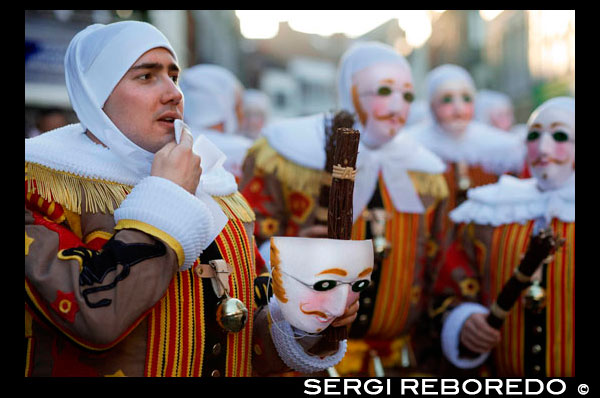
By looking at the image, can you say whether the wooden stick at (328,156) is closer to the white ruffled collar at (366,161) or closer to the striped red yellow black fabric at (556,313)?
the white ruffled collar at (366,161)

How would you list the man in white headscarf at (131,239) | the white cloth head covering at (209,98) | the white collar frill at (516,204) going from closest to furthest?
the man in white headscarf at (131,239), the white collar frill at (516,204), the white cloth head covering at (209,98)

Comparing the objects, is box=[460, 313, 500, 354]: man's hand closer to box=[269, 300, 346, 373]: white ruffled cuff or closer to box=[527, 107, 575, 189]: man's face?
box=[527, 107, 575, 189]: man's face

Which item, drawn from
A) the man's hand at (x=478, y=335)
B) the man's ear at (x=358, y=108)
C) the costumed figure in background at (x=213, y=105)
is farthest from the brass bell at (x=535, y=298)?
the costumed figure in background at (x=213, y=105)

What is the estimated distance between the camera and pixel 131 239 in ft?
6.23

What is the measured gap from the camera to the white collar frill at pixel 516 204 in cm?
343

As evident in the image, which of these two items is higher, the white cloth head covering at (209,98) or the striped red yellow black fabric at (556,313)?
the white cloth head covering at (209,98)

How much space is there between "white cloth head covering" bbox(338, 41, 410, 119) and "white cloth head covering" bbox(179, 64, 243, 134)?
2292mm

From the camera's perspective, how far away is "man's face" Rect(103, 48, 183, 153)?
2184 mm

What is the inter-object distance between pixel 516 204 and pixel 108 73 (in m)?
2.37

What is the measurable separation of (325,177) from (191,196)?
108 centimetres

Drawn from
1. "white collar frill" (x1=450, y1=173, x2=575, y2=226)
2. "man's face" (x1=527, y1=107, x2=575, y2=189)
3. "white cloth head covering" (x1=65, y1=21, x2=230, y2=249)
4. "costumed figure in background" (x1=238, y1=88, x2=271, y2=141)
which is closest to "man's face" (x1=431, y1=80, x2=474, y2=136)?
"white collar frill" (x1=450, y1=173, x2=575, y2=226)

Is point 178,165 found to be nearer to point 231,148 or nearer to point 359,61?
point 359,61

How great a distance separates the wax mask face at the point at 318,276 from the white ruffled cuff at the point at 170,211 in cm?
24

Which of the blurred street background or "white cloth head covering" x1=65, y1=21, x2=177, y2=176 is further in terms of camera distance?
the blurred street background
